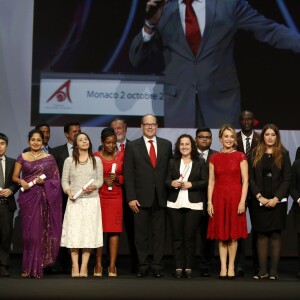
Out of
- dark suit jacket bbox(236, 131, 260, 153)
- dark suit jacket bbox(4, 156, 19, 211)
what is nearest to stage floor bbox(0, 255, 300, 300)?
dark suit jacket bbox(4, 156, 19, 211)

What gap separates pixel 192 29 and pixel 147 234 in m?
2.64

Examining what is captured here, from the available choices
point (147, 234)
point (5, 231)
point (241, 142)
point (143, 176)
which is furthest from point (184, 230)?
point (5, 231)

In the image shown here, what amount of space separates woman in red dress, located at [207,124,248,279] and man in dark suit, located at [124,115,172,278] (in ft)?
1.44

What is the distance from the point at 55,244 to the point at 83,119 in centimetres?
197

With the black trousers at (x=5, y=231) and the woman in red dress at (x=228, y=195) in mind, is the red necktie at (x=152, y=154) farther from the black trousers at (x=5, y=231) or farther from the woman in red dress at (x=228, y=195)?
the black trousers at (x=5, y=231)

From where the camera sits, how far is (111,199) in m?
5.46

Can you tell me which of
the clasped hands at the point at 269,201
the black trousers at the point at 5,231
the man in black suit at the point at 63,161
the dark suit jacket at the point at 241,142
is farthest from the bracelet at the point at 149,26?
the black trousers at the point at 5,231

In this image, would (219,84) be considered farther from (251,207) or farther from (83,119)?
(251,207)

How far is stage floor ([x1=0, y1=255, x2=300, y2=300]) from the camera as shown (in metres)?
4.61

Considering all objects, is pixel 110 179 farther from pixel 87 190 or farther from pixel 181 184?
pixel 181 184

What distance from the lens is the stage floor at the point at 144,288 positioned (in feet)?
15.1

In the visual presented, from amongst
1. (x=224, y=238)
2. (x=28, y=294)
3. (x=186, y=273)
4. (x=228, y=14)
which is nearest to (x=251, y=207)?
(x=224, y=238)

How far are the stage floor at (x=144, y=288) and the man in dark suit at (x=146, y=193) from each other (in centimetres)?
23

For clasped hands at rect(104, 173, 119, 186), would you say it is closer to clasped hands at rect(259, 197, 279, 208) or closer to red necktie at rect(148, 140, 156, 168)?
red necktie at rect(148, 140, 156, 168)
